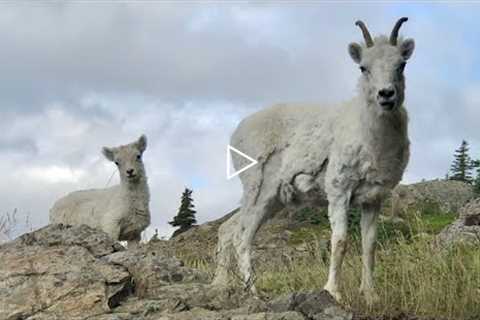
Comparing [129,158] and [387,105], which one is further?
[129,158]

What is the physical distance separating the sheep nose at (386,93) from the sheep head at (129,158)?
26.4 ft

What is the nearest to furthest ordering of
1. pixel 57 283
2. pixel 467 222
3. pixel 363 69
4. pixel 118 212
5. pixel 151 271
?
pixel 57 283 < pixel 151 271 < pixel 363 69 < pixel 118 212 < pixel 467 222

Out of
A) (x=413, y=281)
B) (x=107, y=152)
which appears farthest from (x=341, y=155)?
(x=107, y=152)

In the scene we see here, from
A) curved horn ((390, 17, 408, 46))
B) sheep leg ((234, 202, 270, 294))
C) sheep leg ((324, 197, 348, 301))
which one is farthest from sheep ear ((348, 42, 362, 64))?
sheep leg ((234, 202, 270, 294))

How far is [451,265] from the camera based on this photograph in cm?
994

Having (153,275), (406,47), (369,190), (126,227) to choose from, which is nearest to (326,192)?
(369,190)

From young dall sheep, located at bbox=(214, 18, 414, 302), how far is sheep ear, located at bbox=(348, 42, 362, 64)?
12 mm

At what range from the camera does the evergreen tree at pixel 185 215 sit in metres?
26.3

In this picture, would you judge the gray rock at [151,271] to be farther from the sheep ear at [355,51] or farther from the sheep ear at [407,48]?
the sheep ear at [407,48]

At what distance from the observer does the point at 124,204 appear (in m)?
16.4

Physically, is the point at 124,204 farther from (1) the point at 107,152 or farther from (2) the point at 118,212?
(1) the point at 107,152

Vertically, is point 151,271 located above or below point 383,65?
below

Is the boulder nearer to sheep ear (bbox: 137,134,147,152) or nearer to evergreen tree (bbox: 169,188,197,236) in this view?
sheep ear (bbox: 137,134,147,152)

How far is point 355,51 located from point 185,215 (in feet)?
55.3
